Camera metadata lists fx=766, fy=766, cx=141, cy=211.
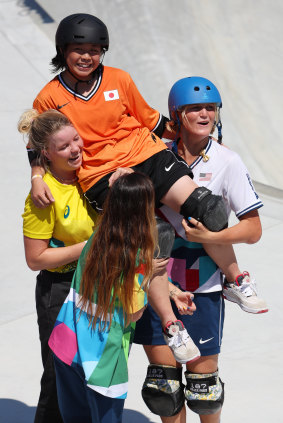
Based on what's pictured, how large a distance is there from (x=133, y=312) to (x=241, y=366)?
7.34 feet

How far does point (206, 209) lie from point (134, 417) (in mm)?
1793

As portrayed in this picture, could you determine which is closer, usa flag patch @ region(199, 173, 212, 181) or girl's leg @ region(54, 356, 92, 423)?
girl's leg @ region(54, 356, 92, 423)

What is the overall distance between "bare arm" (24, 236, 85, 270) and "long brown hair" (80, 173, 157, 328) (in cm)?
46

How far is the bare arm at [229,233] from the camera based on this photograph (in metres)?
3.82

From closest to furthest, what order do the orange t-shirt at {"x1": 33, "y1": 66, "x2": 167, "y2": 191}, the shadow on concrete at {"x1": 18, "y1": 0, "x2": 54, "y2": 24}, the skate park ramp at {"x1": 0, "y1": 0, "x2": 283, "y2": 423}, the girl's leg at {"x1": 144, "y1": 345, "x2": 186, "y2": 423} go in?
the orange t-shirt at {"x1": 33, "y1": 66, "x2": 167, "y2": 191} → the girl's leg at {"x1": 144, "y1": 345, "x2": 186, "y2": 423} → the skate park ramp at {"x1": 0, "y1": 0, "x2": 283, "y2": 423} → the shadow on concrete at {"x1": 18, "y1": 0, "x2": 54, "y2": 24}

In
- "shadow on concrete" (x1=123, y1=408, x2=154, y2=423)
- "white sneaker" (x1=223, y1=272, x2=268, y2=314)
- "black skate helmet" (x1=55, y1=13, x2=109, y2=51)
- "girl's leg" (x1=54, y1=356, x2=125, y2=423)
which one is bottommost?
"shadow on concrete" (x1=123, y1=408, x2=154, y2=423)

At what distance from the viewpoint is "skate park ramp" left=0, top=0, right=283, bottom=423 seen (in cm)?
552

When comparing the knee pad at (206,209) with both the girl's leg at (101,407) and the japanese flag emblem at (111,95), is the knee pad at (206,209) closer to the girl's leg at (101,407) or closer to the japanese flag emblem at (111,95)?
the japanese flag emblem at (111,95)

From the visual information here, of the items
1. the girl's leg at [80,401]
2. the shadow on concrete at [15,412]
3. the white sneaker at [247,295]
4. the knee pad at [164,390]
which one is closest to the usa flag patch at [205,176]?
the white sneaker at [247,295]

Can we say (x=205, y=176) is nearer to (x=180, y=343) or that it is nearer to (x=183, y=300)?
(x=183, y=300)

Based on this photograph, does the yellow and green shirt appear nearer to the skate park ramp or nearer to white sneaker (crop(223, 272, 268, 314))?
white sneaker (crop(223, 272, 268, 314))

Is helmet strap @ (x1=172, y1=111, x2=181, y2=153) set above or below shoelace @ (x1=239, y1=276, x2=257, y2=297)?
above

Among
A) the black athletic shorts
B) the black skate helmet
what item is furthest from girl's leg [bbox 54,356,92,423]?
the black skate helmet

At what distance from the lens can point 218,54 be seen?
10.7 metres
